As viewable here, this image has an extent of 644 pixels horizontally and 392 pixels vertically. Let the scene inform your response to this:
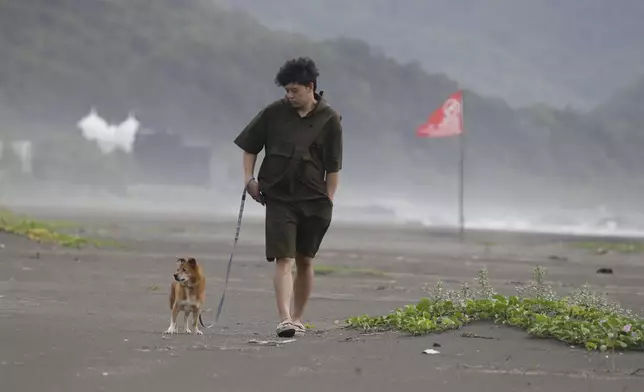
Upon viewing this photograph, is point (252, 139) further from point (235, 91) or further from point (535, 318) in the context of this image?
point (235, 91)

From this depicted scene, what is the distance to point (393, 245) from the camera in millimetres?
25797

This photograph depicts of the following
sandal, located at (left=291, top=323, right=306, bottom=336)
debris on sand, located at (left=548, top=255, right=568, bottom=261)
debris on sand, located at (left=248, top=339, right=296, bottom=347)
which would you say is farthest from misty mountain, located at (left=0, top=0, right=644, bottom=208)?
debris on sand, located at (left=248, top=339, right=296, bottom=347)

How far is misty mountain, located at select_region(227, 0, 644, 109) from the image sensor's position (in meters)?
70.3

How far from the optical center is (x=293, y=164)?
7.32m

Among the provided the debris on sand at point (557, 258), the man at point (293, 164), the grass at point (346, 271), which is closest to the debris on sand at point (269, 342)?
the man at point (293, 164)

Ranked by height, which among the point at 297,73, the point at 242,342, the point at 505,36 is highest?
the point at 505,36

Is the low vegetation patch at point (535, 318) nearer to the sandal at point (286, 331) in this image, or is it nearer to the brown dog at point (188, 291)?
the sandal at point (286, 331)

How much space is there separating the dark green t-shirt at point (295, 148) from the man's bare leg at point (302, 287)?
1.76 ft

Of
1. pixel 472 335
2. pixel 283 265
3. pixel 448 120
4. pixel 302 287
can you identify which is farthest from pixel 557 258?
pixel 472 335

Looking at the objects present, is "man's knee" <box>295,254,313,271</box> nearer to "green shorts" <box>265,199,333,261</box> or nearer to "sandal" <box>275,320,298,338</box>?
"green shorts" <box>265,199,333,261</box>

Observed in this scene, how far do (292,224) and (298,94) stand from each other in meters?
0.79

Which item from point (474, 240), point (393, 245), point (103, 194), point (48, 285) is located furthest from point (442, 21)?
point (48, 285)

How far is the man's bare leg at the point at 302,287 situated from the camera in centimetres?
772

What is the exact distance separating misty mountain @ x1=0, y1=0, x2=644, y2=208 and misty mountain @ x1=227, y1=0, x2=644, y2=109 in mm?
1384
